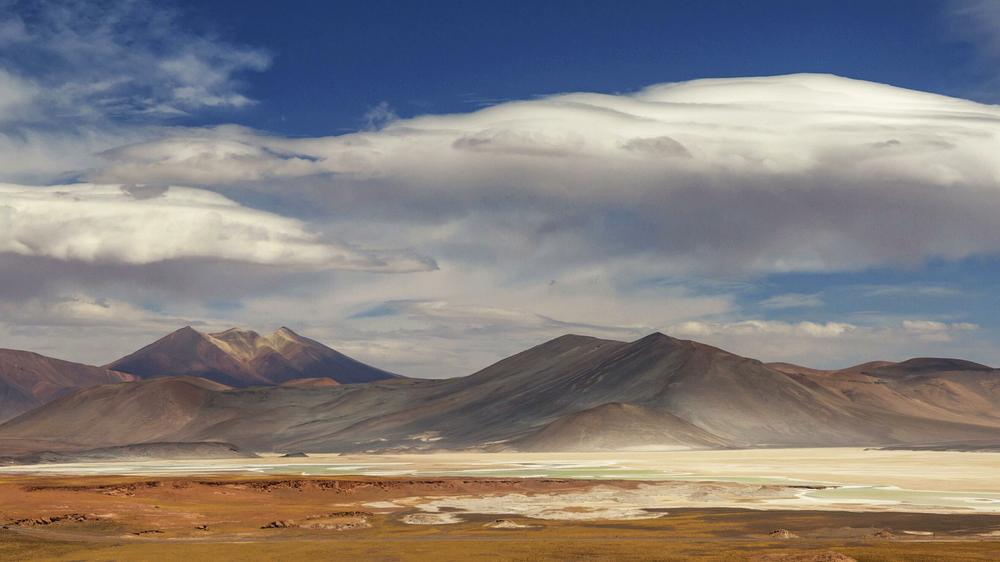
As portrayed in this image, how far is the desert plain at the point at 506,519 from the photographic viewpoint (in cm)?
4566

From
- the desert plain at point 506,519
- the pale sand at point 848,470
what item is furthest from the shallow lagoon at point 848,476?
the desert plain at point 506,519

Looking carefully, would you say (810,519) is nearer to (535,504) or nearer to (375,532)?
(535,504)

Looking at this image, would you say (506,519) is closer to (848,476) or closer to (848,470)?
(848,476)

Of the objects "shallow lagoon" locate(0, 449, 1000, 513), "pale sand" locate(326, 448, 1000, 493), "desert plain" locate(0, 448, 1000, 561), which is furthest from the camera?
"pale sand" locate(326, 448, 1000, 493)

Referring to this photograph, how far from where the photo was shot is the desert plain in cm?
4566

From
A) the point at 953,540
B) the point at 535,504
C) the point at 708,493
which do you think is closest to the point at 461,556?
the point at 953,540

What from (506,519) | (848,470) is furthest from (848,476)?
(506,519)

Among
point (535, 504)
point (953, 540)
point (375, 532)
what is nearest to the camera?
point (953, 540)

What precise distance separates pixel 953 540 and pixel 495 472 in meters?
75.5

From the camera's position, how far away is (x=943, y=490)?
8381 cm

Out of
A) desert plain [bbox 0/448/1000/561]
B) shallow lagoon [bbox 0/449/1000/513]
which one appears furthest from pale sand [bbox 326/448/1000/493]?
desert plain [bbox 0/448/1000/561]

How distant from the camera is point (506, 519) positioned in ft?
199

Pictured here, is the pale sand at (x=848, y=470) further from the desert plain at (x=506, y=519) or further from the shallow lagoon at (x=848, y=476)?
the desert plain at (x=506, y=519)

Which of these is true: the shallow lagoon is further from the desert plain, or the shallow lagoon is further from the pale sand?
the desert plain
